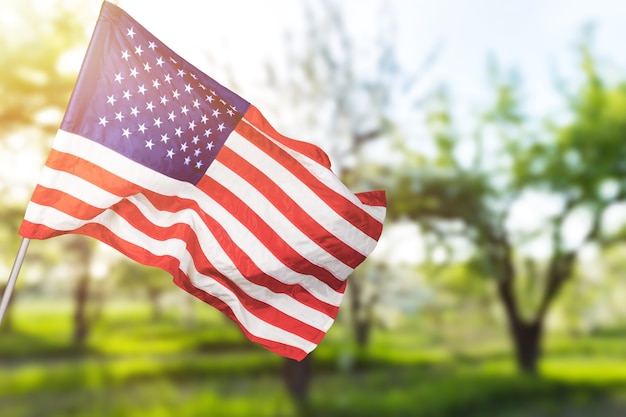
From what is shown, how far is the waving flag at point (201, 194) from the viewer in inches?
119

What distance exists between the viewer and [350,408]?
1089cm

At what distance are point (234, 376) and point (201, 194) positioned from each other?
9367 millimetres

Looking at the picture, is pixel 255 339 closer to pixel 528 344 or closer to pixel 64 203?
pixel 64 203

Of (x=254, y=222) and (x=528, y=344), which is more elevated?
A: (x=528, y=344)

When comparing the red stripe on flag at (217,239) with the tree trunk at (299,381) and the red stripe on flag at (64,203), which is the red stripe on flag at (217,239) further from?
the tree trunk at (299,381)

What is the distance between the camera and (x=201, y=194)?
3365 millimetres

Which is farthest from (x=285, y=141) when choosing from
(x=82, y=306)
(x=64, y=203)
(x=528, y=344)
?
(x=528, y=344)

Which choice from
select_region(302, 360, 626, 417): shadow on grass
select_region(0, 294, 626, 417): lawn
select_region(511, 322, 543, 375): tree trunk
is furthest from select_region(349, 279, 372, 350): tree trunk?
select_region(511, 322, 543, 375): tree trunk

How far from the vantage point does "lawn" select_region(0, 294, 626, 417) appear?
10.1 meters

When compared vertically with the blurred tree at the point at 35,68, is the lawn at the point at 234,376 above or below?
below

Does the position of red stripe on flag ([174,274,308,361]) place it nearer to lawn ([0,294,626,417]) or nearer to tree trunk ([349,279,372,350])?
lawn ([0,294,626,417])

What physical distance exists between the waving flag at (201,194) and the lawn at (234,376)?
267 inches

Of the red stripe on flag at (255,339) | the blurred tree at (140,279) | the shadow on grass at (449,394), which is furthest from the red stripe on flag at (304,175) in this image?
the blurred tree at (140,279)

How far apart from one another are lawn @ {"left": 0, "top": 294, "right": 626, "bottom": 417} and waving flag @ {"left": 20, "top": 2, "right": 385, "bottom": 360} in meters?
6.79
